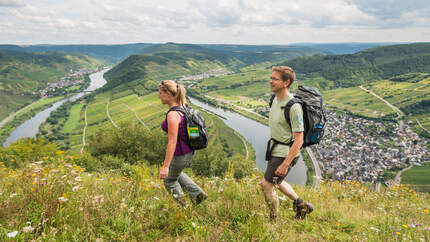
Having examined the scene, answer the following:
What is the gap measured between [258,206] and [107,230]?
2.31 m

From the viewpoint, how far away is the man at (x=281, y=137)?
3506 millimetres

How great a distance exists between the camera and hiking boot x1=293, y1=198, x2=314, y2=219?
407 centimetres

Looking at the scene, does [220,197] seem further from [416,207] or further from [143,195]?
[416,207]

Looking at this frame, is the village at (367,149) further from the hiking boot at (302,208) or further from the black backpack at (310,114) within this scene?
the black backpack at (310,114)

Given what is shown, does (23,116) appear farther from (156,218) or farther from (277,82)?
(277,82)

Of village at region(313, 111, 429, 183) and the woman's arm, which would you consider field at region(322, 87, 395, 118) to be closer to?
village at region(313, 111, 429, 183)

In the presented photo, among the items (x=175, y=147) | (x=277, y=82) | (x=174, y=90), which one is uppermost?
(x=277, y=82)

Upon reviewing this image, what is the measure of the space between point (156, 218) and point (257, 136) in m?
90.3

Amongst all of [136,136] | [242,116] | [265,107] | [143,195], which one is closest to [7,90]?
[242,116]

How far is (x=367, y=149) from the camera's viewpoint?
7931cm

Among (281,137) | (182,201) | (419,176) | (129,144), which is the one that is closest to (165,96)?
(182,201)

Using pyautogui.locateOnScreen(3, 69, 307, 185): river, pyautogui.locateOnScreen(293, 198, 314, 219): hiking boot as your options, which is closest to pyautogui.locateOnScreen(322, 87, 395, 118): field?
pyautogui.locateOnScreen(3, 69, 307, 185): river

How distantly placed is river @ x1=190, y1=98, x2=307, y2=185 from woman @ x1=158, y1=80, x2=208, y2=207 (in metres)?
53.2

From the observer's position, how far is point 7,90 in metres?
164
